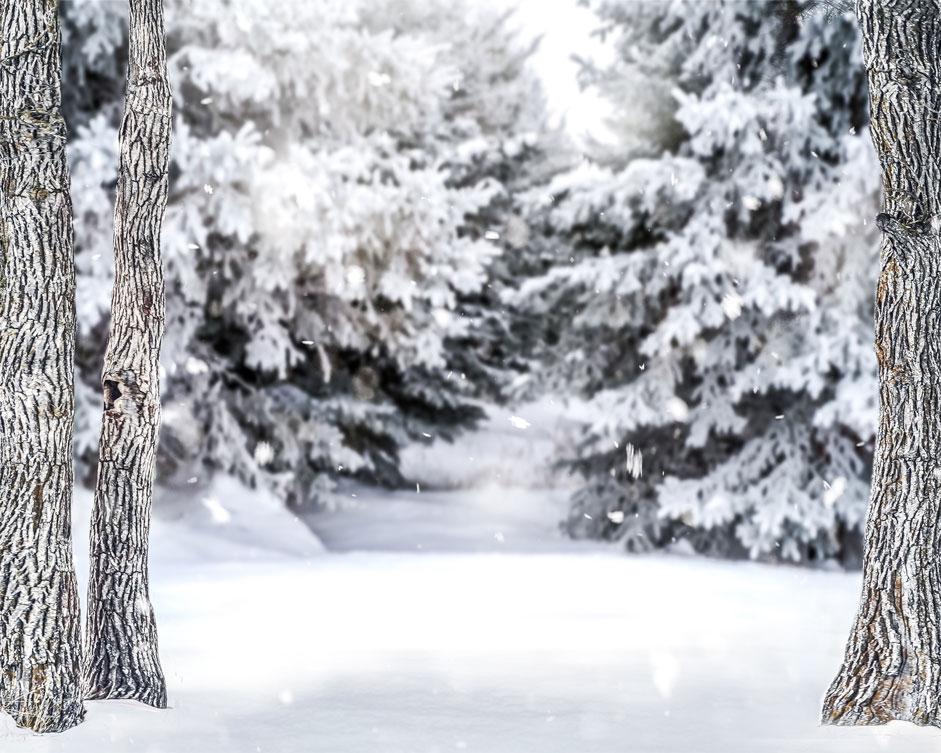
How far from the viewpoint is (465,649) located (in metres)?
7.81

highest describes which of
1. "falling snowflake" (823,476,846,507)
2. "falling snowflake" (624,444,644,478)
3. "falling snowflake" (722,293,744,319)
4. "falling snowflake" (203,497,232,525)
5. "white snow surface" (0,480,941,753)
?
"falling snowflake" (722,293,744,319)

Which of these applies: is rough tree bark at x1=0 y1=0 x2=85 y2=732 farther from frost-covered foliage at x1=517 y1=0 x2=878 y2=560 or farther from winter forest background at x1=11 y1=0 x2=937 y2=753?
frost-covered foliage at x1=517 y1=0 x2=878 y2=560

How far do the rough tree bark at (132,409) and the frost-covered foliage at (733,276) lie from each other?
8.18 metres

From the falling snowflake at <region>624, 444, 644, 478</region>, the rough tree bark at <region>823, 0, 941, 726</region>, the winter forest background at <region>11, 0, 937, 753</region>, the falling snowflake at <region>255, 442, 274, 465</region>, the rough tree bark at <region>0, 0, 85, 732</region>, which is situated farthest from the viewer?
the falling snowflake at <region>255, 442, 274, 465</region>

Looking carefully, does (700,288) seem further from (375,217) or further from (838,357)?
(375,217)

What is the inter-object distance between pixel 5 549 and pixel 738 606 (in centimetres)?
706

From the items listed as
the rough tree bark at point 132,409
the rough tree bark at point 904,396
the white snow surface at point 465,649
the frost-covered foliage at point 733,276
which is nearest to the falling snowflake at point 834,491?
the frost-covered foliage at point 733,276

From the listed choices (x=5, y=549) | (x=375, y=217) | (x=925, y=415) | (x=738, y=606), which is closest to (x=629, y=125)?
(x=375, y=217)

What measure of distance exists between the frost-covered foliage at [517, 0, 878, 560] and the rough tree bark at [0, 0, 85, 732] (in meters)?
8.83

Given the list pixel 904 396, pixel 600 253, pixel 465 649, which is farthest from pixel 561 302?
pixel 904 396

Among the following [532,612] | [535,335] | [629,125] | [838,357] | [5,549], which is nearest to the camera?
[5,549]

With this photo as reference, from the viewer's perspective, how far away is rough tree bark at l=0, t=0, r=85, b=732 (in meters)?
5.18

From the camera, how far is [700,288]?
13070 mm

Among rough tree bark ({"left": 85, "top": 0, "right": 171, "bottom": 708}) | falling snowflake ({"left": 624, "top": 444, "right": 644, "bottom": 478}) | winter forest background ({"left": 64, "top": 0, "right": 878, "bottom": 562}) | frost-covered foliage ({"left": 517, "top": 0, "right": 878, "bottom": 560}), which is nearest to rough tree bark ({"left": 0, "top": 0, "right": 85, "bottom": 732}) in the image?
rough tree bark ({"left": 85, "top": 0, "right": 171, "bottom": 708})
